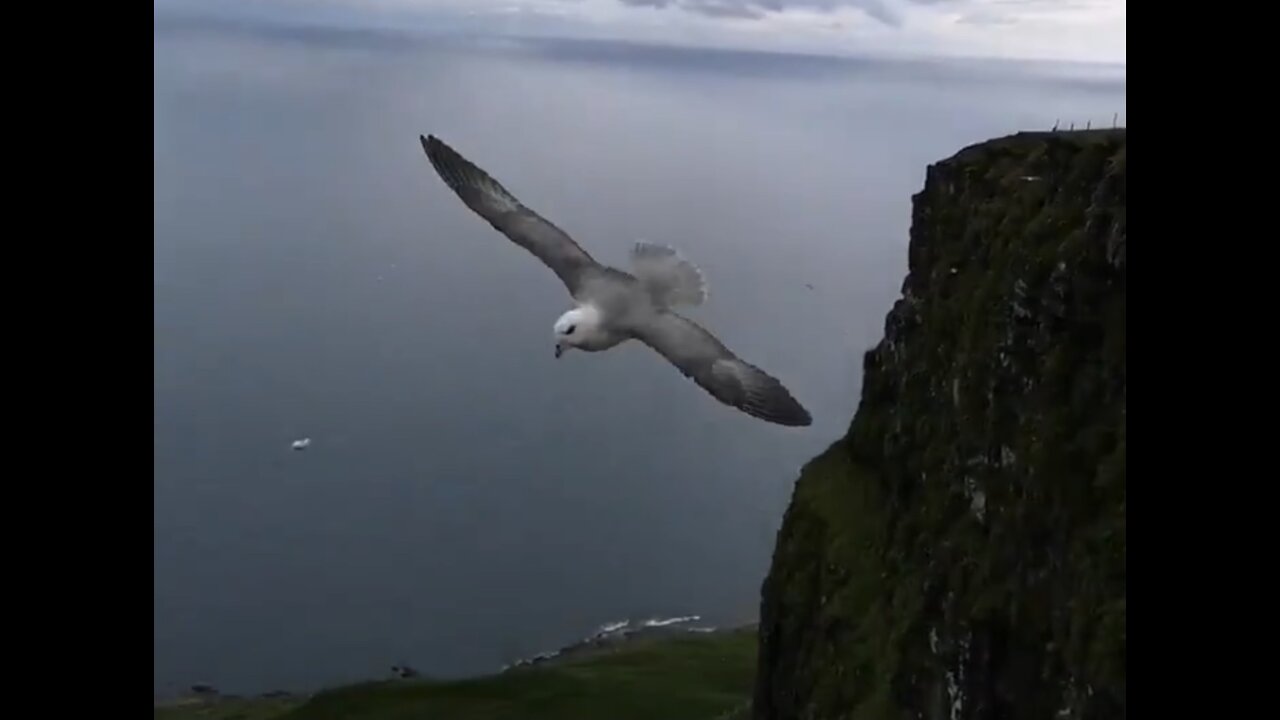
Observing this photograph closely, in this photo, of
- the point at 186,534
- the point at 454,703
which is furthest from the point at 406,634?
the point at 454,703

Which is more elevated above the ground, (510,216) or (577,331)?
(510,216)

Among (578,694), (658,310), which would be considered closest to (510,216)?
(658,310)

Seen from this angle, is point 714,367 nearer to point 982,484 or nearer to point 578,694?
point 982,484

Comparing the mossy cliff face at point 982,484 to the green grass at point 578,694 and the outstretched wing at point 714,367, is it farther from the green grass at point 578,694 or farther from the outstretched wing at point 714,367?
the green grass at point 578,694

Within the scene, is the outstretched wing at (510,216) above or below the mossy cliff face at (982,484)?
above

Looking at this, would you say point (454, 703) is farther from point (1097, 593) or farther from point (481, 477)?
point (481, 477)

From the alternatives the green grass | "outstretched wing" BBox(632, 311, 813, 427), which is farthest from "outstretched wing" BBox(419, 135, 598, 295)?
the green grass

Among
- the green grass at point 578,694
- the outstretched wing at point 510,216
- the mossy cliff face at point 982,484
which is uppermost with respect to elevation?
the outstretched wing at point 510,216

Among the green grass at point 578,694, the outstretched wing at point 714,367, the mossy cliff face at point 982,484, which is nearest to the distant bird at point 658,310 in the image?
the outstretched wing at point 714,367
